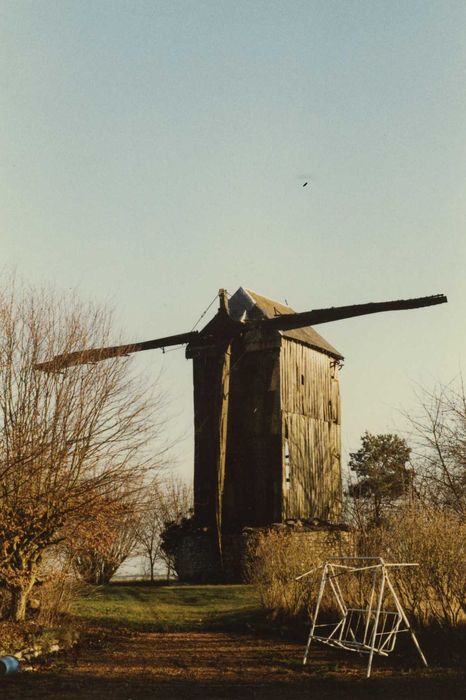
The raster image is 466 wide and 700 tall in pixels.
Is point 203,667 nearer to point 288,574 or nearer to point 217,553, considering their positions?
point 288,574

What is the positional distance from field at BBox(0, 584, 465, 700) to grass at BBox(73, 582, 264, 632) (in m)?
0.05

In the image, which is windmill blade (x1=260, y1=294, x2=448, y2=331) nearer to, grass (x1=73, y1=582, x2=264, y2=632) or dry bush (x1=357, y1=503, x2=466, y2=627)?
grass (x1=73, y1=582, x2=264, y2=632)

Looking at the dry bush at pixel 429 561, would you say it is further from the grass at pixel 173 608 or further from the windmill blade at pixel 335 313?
the windmill blade at pixel 335 313

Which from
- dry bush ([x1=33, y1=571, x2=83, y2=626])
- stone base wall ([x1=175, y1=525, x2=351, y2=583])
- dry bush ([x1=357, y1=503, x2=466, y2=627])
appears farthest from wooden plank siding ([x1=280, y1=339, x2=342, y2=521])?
dry bush ([x1=357, y1=503, x2=466, y2=627])

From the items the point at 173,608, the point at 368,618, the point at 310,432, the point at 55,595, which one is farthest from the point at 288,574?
the point at 310,432

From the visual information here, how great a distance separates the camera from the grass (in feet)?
56.0

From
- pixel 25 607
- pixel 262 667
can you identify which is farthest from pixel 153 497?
pixel 262 667

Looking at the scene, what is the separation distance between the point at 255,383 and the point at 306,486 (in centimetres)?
414

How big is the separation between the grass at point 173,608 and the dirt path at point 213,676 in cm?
300

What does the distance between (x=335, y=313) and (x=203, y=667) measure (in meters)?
16.8

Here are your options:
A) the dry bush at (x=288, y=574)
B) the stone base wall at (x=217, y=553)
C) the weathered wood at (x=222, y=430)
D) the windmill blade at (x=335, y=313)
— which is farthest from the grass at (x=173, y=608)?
the windmill blade at (x=335, y=313)

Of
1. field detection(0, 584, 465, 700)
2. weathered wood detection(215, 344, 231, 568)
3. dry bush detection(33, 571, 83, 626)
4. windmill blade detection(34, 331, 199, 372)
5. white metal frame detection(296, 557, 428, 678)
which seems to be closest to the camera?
field detection(0, 584, 465, 700)

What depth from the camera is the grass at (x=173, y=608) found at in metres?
17.1

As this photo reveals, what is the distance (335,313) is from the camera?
26.8 metres
